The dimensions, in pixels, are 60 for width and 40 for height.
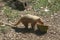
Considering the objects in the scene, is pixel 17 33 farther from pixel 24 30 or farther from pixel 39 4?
pixel 39 4

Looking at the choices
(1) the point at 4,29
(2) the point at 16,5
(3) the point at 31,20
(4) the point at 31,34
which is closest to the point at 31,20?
(3) the point at 31,20

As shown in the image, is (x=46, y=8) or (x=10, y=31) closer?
(x=10, y=31)

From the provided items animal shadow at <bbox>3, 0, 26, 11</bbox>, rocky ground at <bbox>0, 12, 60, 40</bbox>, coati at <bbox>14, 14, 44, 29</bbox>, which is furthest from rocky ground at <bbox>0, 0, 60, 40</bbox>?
animal shadow at <bbox>3, 0, 26, 11</bbox>

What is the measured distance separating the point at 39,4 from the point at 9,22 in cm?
126

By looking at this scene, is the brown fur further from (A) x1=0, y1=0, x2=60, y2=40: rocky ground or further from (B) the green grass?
(B) the green grass

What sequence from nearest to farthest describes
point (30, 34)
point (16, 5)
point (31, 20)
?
point (30, 34) < point (31, 20) < point (16, 5)

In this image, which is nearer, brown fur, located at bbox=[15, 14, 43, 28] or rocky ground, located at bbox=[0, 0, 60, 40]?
rocky ground, located at bbox=[0, 0, 60, 40]

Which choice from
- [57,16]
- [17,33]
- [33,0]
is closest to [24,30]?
[17,33]

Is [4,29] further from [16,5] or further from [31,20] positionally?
[16,5]

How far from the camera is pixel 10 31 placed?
585 cm

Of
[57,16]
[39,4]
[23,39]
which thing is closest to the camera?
[23,39]

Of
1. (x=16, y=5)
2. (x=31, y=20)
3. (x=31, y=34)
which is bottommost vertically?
(x=31, y=34)

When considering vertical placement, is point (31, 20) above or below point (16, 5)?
above

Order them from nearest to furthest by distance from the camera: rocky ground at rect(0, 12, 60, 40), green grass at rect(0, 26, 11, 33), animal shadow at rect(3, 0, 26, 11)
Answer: rocky ground at rect(0, 12, 60, 40)
green grass at rect(0, 26, 11, 33)
animal shadow at rect(3, 0, 26, 11)
